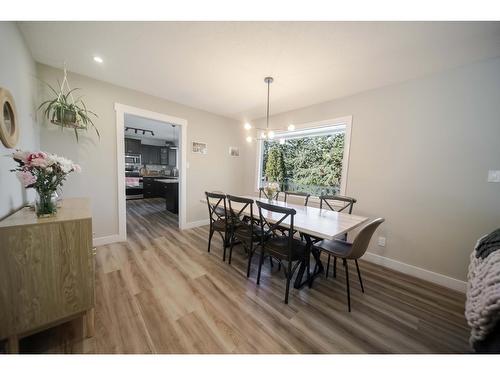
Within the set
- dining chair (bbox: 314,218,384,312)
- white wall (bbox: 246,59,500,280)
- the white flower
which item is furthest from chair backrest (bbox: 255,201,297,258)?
white wall (bbox: 246,59,500,280)

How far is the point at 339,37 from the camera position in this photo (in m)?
1.52

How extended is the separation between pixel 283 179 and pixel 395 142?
6.49ft

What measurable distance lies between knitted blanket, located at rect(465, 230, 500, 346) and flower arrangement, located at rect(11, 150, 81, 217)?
252cm

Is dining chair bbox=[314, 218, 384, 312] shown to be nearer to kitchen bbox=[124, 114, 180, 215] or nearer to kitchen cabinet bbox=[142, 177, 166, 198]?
kitchen bbox=[124, 114, 180, 215]

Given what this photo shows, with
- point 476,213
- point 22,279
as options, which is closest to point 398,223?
point 476,213

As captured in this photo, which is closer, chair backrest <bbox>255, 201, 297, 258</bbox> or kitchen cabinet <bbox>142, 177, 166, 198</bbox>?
chair backrest <bbox>255, 201, 297, 258</bbox>

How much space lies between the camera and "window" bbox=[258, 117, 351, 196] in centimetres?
291

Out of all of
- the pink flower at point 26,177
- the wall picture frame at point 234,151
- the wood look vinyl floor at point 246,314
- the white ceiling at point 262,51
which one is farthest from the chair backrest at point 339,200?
the pink flower at point 26,177

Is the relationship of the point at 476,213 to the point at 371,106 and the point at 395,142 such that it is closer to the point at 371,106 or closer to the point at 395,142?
the point at 395,142

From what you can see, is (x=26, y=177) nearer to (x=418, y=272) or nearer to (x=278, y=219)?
(x=278, y=219)

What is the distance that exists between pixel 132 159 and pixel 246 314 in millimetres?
7132

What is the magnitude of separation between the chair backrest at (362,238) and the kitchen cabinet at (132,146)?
288 inches

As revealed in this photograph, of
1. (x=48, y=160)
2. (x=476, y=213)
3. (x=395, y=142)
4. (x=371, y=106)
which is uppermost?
(x=371, y=106)
